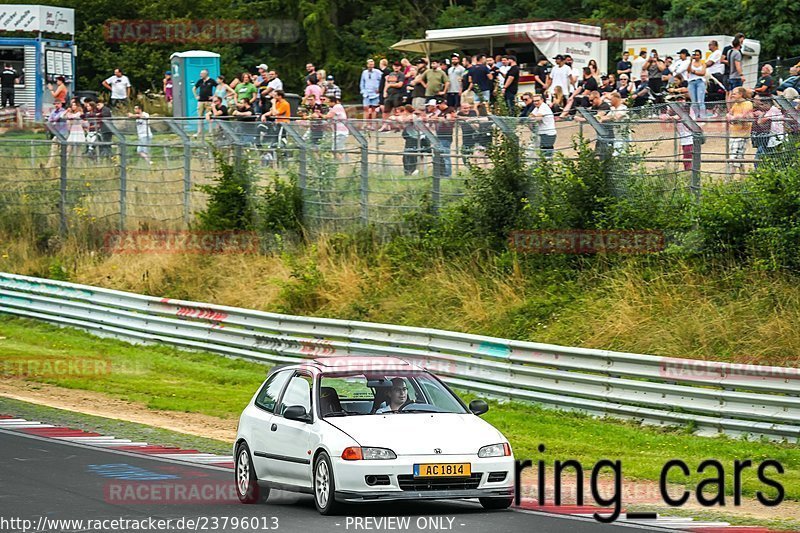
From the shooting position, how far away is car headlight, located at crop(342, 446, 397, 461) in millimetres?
11047

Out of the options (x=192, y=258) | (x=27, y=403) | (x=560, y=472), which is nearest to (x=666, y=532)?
(x=560, y=472)

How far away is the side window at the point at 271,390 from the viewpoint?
1281cm

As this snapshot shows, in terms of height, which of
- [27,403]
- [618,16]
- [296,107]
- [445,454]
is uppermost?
[618,16]

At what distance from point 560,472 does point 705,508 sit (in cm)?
210

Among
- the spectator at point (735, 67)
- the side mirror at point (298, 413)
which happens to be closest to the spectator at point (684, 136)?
the spectator at point (735, 67)

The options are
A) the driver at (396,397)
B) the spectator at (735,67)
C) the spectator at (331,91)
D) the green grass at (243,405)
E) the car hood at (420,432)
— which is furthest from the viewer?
the spectator at (331,91)

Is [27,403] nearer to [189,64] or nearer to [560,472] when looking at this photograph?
[560,472]

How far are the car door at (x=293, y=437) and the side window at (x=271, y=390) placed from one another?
14 centimetres

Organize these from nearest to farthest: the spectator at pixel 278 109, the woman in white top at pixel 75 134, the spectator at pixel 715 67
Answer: the spectator at pixel 715 67 → the spectator at pixel 278 109 → the woman in white top at pixel 75 134

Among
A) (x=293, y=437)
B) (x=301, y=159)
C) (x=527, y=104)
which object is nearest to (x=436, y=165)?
(x=527, y=104)

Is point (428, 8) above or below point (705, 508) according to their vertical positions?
above

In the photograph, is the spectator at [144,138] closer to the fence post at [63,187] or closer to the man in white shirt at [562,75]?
the fence post at [63,187]

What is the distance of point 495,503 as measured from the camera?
38.2 feet

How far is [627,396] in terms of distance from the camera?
1742 centimetres
